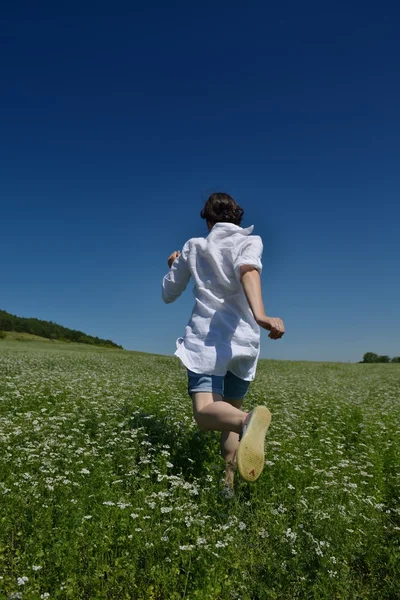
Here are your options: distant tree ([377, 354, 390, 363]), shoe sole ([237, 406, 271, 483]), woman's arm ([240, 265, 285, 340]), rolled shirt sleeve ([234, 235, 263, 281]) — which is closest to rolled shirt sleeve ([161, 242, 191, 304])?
rolled shirt sleeve ([234, 235, 263, 281])

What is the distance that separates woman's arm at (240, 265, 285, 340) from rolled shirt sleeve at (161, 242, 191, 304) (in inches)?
31.1

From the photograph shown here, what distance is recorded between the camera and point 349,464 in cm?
677

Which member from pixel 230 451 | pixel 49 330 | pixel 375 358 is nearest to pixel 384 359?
pixel 375 358

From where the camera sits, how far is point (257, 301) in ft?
14.8

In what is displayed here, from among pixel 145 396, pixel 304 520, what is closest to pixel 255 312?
pixel 304 520

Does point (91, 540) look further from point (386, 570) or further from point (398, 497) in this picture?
point (398, 497)

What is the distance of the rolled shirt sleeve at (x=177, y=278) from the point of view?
527 centimetres

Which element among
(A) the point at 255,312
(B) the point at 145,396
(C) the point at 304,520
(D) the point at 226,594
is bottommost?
(D) the point at 226,594

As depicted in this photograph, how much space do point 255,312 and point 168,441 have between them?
10.0 ft

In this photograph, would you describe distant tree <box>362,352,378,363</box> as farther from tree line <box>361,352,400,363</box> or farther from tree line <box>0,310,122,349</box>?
tree line <box>0,310,122,349</box>

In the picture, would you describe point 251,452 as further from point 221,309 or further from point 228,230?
point 228,230

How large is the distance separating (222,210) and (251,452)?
251 centimetres

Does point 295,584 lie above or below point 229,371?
below

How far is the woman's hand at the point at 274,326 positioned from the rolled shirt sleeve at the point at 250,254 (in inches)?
25.6
